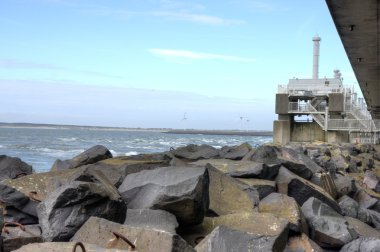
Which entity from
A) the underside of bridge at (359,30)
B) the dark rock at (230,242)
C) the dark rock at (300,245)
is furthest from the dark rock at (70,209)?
the underside of bridge at (359,30)

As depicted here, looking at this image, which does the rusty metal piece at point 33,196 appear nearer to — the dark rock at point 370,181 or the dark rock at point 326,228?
the dark rock at point 326,228

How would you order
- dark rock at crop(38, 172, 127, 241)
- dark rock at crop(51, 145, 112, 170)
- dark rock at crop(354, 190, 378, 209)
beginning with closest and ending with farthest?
dark rock at crop(38, 172, 127, 241)
dark rock at crop(51, 145, 112, 170)
dark rock at crop(354, 190, 378, 209)

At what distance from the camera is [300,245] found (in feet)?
17.0

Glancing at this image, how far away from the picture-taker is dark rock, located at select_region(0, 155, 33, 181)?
25.2 feet

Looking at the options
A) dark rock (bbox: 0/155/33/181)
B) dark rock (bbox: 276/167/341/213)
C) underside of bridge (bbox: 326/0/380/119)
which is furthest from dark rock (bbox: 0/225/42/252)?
underside of bridge (bbox: 326/0/380/119)

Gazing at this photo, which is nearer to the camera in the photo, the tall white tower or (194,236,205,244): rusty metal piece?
(194,236,205,244): rusty metal piece

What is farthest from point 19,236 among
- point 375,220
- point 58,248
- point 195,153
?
point 195,153

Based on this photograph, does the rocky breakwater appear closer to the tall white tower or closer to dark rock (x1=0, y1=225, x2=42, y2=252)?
dark rock (x1=0, y1=225, x2=42, y2=252)

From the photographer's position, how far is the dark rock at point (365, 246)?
16.2ft

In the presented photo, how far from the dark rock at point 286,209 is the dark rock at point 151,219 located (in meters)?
1.36

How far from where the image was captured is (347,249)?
5324 millimetres

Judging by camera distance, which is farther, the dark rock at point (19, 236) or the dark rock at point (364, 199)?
the dark rock at point (364, 199)

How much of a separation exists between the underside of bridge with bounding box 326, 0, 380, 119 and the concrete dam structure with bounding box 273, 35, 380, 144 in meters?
20.2

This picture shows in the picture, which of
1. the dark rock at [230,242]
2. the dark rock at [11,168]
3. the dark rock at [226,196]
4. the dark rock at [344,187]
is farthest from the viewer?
the dark rock at [344,187]
